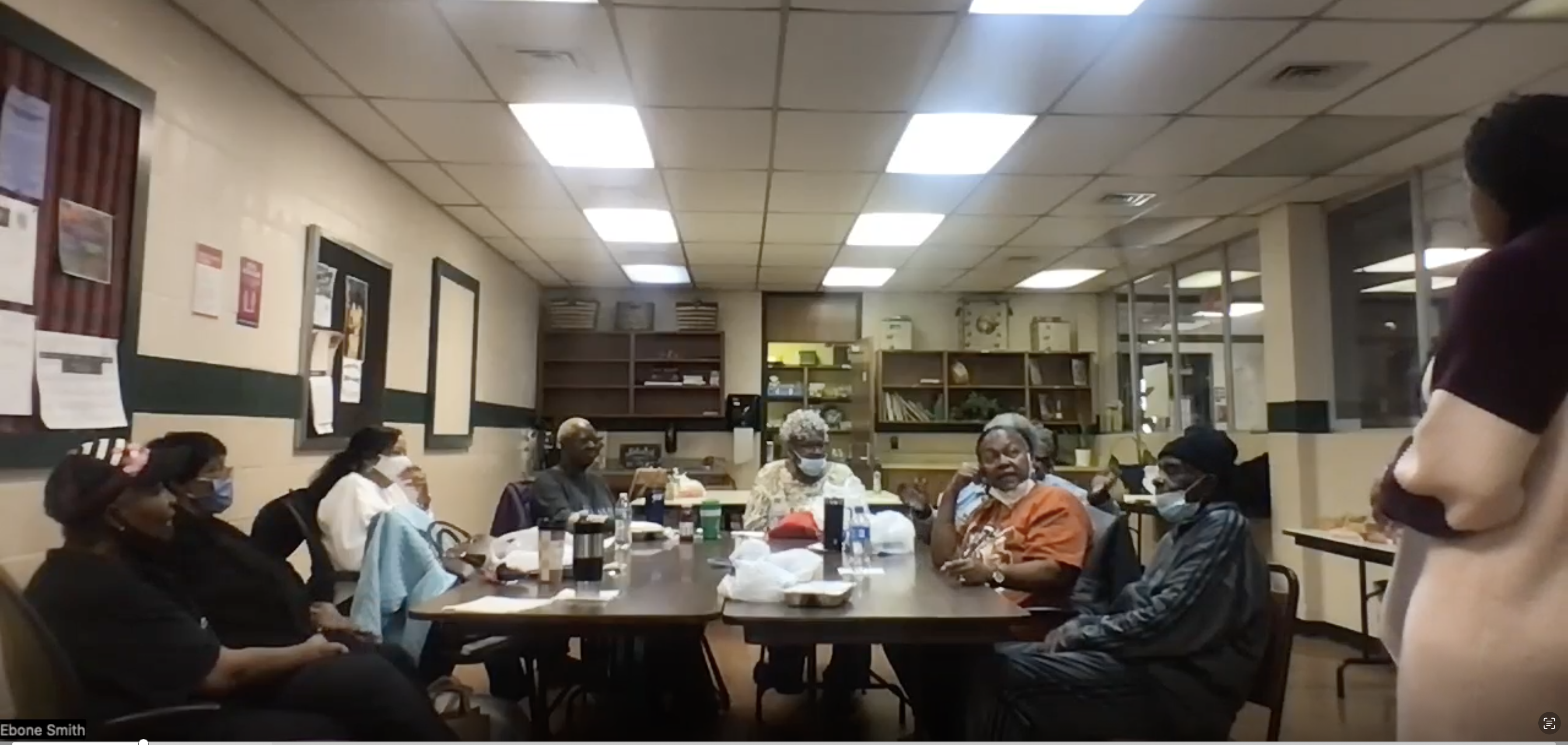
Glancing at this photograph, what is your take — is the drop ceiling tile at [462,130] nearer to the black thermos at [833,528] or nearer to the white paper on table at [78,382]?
the white paper on table at [78,382]

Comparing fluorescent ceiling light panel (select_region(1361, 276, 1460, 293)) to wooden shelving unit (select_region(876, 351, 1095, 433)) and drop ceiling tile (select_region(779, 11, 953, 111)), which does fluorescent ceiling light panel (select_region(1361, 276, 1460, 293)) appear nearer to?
drop ceiling tile (select_region(779, 11, 953, 111))

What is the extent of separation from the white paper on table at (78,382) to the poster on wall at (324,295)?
1.22 metres

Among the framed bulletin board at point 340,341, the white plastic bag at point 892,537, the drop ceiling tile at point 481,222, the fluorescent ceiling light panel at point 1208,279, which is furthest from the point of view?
the fluorescent ceiling light panel at point 1208,279

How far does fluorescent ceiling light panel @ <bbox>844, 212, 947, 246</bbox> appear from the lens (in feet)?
18.2

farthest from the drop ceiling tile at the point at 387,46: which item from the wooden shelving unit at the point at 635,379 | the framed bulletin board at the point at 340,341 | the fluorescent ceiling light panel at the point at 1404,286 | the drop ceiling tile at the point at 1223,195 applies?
the wooden shelving unit at the point at 635,379

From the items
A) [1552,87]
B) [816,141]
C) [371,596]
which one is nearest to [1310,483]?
[1552,87]

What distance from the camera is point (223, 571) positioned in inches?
89.2

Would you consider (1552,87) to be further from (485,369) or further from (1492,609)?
(485,369)

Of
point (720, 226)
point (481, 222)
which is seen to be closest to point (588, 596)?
point (720, 226)

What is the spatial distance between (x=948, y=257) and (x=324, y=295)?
14.1 feet

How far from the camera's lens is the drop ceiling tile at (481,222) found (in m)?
5.41

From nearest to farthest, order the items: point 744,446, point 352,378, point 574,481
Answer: point 574,481 → point 352,378 → point 744,446

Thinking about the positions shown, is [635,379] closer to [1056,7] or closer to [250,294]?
[250,294]

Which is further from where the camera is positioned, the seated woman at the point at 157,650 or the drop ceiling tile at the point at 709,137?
the drop ceiling tile at the point at 709,137
